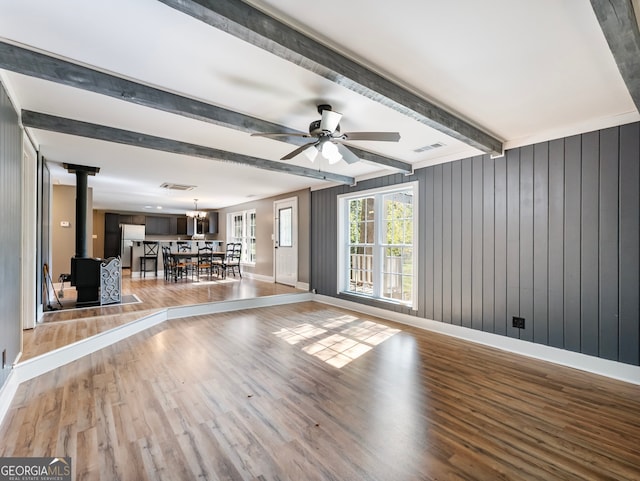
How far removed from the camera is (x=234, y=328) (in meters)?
4.43

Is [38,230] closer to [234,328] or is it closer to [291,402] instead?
[234,328]

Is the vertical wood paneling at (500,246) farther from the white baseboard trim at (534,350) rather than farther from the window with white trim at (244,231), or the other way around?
the window with white trim at (244,231)

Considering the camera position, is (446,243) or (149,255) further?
(149,255)

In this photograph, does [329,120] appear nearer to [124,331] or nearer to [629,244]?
[629,244]

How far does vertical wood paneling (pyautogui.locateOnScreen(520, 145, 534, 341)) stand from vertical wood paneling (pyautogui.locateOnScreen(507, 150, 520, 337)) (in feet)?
0.14

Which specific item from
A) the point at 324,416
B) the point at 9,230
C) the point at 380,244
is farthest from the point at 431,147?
the point at 9,230

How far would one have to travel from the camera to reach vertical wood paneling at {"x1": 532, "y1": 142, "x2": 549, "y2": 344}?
3.39 m

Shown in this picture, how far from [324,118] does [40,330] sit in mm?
4070

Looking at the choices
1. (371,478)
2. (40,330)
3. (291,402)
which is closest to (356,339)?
(291,402)

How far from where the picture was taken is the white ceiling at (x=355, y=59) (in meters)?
1.68

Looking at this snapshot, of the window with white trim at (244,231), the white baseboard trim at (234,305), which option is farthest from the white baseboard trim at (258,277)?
the white baseboard trim at (234,305)

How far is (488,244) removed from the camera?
3891 millimetres

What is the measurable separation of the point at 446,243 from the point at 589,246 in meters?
1.57

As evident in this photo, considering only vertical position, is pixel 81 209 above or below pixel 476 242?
above
